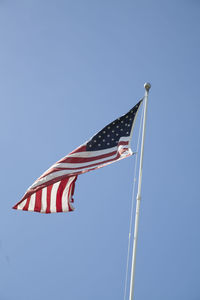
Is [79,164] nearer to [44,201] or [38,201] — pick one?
[44,201]

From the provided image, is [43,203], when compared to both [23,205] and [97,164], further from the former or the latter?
[97,164]

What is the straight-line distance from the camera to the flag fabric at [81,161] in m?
11.7

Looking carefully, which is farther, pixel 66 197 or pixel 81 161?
pixel 66 197

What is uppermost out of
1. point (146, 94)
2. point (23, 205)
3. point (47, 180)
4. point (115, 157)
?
point (146, 94)

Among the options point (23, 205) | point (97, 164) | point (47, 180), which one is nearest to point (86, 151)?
point (97, 164)

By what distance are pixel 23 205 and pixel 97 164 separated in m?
2.62

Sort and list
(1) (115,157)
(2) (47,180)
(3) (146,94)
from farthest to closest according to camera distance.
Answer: (3) (146,94) < (1) (115,157) < (2) (47,180)

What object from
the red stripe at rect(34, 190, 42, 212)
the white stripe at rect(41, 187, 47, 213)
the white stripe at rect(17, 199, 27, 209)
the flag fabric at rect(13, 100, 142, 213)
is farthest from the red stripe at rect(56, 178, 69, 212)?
the white stripe at rect(17, 199, 27, 209)

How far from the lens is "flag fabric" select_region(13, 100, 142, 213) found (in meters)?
11.7

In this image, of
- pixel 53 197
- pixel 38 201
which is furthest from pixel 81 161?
pixel 38 201

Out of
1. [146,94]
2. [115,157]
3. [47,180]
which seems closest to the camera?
[47,180]

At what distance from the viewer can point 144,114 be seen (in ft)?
41.5

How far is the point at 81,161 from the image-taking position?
11.9 meters

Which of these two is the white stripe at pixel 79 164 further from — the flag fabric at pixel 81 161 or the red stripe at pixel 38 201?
the red stripe at pixel 38 201
